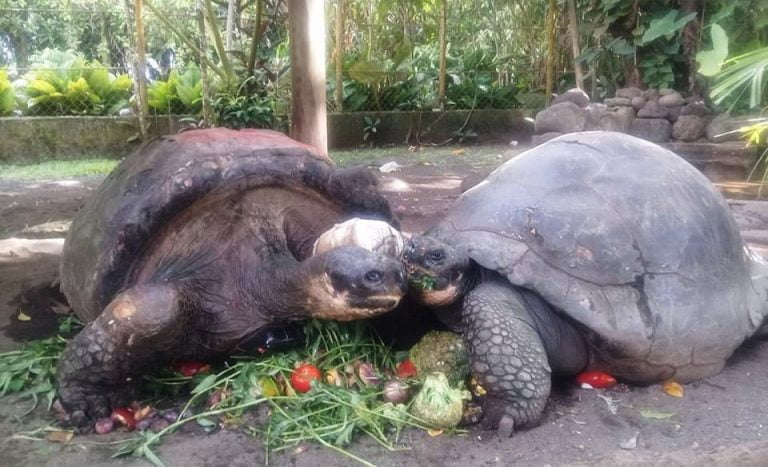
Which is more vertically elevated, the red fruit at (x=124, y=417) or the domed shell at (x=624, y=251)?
the domed shell at (x=624, y=251)

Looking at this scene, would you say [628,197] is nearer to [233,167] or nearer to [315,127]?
[233,167]

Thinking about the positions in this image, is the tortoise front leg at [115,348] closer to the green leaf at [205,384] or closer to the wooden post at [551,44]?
the green leaf at [205,384]

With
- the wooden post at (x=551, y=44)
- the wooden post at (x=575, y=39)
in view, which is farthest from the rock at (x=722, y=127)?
the wooden post at (x=551, y=44)

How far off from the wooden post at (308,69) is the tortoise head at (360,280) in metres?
2.25

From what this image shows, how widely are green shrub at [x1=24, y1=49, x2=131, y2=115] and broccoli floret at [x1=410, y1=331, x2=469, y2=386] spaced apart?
7.79 meters

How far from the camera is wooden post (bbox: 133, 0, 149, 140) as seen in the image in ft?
26.1

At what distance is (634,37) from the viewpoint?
9.28 metres

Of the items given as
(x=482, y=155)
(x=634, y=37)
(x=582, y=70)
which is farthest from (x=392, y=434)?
(x=582, y=70)

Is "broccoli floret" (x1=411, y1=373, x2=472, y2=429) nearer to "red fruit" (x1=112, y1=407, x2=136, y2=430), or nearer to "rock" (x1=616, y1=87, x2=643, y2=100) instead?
"red fruit" (x1=112, y1=407, x2=136, y2=430)

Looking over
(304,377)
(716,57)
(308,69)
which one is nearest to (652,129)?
(308,69)

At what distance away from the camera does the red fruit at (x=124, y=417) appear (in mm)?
2154

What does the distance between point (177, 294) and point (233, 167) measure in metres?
0.49

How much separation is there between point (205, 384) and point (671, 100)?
23.7ft

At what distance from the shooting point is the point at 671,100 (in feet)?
26.8
